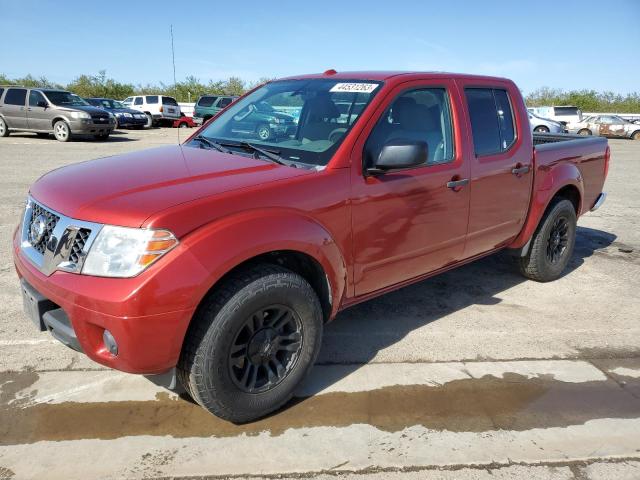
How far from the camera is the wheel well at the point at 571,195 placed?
503 centimetres

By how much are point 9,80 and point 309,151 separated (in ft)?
192

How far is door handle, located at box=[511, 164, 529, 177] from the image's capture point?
4.21 meters

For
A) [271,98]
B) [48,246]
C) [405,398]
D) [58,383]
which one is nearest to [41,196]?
[48,246]

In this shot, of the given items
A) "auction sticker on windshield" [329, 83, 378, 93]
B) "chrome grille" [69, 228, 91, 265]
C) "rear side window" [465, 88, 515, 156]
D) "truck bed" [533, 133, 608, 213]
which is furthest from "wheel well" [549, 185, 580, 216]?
"chrome grille" [69, 228, 91, 265]

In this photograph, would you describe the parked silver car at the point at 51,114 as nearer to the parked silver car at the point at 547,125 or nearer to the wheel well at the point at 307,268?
the wheel well at the point at 307,268

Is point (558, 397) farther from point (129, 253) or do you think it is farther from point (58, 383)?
point (58, 383)

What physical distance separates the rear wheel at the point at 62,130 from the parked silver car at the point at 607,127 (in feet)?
81.2

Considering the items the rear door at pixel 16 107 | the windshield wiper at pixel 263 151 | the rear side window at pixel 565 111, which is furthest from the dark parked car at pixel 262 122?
the rear side window at pixel 565 111

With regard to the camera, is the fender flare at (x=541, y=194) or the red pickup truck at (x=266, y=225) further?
the fender flare at (x=541, y=194)

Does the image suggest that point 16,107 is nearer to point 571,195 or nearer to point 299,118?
point 299,118

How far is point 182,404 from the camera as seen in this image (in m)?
3.02

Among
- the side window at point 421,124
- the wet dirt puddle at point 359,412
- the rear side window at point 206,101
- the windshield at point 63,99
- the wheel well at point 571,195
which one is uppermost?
the rear side window at point 206,101

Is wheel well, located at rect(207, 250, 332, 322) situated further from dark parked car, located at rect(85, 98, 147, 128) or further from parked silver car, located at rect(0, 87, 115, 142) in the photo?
dark parked car, located at rect(85, 98, 147, 128)

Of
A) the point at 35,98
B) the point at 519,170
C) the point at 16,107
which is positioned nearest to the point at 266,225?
the point at 519,170
